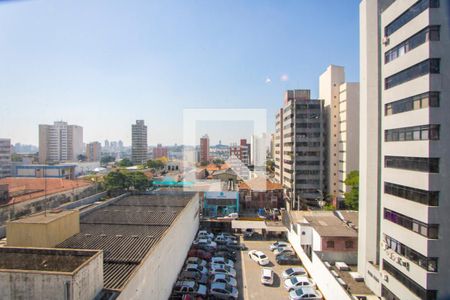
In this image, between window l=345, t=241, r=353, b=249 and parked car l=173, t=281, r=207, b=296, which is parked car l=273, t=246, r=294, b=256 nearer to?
window l=345, t=241, r=353, b=249

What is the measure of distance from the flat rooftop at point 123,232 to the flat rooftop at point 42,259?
393 mm

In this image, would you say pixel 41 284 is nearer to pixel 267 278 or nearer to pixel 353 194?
pixel 267 278

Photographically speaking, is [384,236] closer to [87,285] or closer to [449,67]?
[449,67]

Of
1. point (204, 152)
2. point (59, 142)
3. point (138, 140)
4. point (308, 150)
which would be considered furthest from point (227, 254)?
point (138, 140)

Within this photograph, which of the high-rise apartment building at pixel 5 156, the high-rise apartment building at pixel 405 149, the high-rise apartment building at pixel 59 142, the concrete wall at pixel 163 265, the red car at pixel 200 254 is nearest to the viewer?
the high-rise apartment building at pixel 405 149

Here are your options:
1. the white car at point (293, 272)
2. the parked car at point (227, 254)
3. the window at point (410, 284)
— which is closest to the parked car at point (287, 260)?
the white car at point (293, 272)

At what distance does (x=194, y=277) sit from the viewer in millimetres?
5074

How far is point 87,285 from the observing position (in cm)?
238

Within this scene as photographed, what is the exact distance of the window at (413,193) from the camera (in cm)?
291

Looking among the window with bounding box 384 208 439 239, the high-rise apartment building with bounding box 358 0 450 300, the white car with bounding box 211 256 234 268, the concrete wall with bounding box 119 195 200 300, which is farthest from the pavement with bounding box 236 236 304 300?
the window with bounding box 384 208 439 239

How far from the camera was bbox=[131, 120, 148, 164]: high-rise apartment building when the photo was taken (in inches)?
1189

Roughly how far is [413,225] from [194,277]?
3.76 metres

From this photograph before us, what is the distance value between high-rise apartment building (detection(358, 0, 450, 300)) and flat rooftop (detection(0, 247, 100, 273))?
3.62 meters

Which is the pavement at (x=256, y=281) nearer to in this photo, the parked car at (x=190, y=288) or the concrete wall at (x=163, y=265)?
the parked car at (x=190, y=288)
